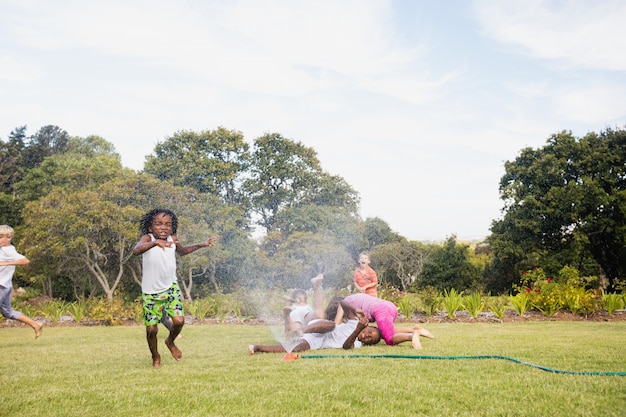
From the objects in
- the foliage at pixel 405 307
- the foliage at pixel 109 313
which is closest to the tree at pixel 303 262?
the foliage at pixel 405 307

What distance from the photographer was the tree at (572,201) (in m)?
24.7

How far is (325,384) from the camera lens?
4406 mm

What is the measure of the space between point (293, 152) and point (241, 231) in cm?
1158

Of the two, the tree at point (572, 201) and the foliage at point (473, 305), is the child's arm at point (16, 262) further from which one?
the tree at point (572, 201)

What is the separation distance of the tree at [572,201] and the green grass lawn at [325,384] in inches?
764

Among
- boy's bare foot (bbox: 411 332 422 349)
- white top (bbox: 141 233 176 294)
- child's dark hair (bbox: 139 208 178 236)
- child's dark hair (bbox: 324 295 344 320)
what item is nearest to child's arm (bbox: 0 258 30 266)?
child's dark hair (bbox: 139 208 178 236)

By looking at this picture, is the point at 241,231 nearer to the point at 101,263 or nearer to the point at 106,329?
the point at 101,263

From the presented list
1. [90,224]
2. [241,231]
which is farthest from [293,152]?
[90,224]

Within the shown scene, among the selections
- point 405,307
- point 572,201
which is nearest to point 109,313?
point 405,307

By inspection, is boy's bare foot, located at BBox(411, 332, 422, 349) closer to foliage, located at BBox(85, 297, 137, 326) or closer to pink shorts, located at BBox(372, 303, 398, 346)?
pink shorts, located at BBox(372, 303, 398, 346)

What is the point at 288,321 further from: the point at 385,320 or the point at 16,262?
the point at 16,262

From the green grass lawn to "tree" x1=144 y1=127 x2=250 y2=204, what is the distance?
2829 centimetres

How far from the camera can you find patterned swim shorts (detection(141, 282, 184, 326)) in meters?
6.00

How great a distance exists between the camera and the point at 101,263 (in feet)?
68.6
